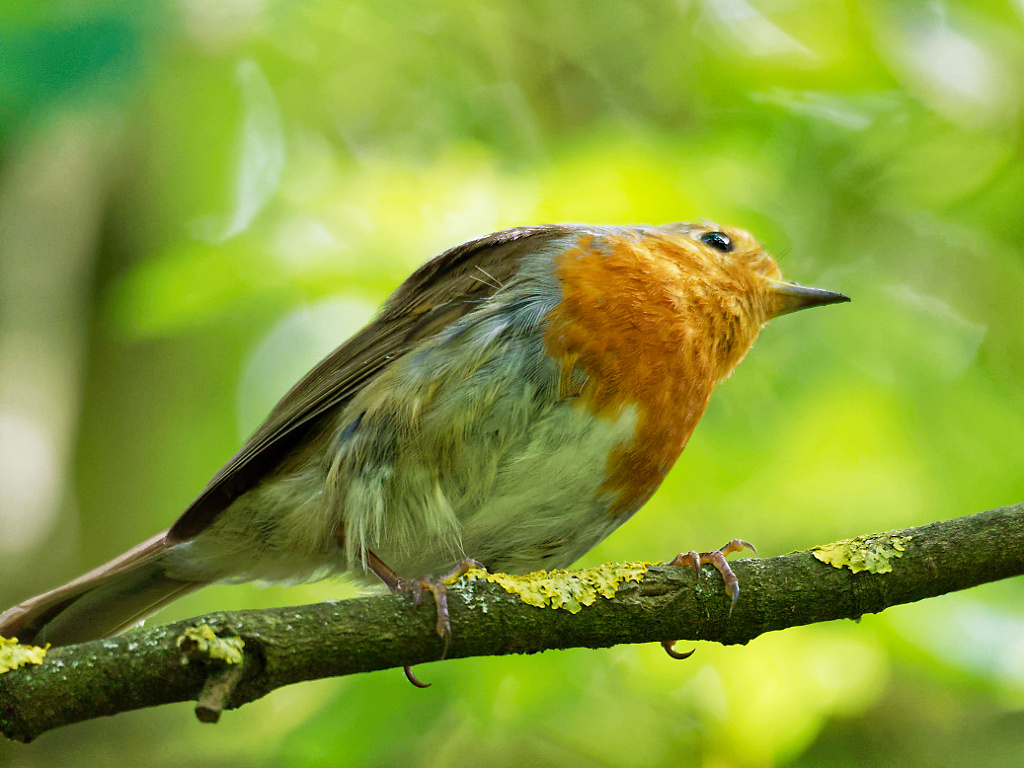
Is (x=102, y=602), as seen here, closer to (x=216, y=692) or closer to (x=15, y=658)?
(x=15, y=658)

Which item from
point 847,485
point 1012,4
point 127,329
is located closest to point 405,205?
point 127,329

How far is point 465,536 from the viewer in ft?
10.0

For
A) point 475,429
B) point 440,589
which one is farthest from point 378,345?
point 440,589

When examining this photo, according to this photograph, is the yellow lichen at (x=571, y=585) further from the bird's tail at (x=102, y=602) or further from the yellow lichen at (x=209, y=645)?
the bird's tail at (x=102, y=602)

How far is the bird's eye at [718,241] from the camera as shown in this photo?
11.8 feet

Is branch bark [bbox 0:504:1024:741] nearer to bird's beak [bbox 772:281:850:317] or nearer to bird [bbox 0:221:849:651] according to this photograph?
bird [bbox 0:221:849:651]

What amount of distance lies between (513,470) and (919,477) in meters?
1.44

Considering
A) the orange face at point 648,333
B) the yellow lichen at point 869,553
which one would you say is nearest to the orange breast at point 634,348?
the orange face at point 648,333

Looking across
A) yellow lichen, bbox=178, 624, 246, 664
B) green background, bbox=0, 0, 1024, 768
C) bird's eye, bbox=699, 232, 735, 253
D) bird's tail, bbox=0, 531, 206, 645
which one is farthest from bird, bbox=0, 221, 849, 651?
yellow lichen, bbox=178, 624, 246, 664

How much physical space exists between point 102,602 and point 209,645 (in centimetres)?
143

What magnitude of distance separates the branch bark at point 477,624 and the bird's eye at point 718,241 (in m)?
1.51

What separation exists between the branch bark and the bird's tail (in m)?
0.95

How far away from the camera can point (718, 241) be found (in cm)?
360

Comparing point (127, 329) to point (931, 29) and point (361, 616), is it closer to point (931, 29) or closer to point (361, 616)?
point (361, 616)
